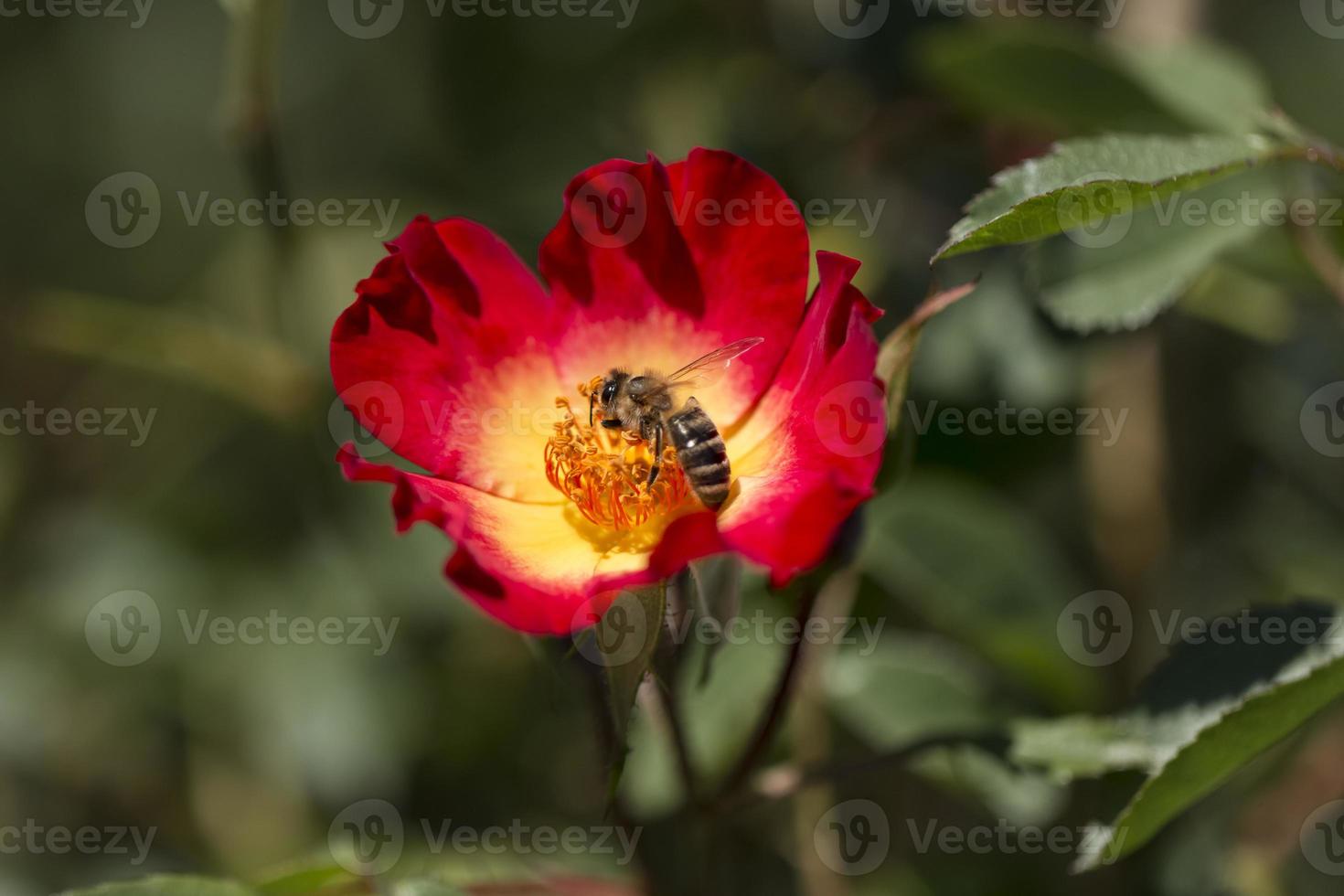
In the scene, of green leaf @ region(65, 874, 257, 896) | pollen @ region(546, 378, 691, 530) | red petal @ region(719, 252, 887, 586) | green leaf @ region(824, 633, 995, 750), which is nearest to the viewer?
red petal @ region(719, 252, 887, 586)

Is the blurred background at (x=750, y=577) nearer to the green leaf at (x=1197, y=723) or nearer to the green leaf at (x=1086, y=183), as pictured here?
the green leaf at (x=1197, y=723)

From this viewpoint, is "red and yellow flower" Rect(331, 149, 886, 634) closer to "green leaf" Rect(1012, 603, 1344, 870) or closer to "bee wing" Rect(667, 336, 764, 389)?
"bee wing" Rect(667, 336, 764, 389)

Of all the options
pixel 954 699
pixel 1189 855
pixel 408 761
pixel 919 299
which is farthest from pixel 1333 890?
pixel 408 761

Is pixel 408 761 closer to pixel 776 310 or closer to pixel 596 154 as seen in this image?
pixel 776 310

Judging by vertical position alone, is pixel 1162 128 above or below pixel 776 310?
above

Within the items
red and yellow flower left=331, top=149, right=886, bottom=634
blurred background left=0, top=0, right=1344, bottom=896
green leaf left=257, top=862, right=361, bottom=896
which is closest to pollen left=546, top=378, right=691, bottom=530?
red and yellow flower left=331, top=149, right=886, bottom=634

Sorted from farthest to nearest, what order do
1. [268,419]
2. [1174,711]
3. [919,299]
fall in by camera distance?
[268,419] → [919,299] → [1174,711]

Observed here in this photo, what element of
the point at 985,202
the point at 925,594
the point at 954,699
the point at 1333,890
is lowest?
the point at 1333,890
